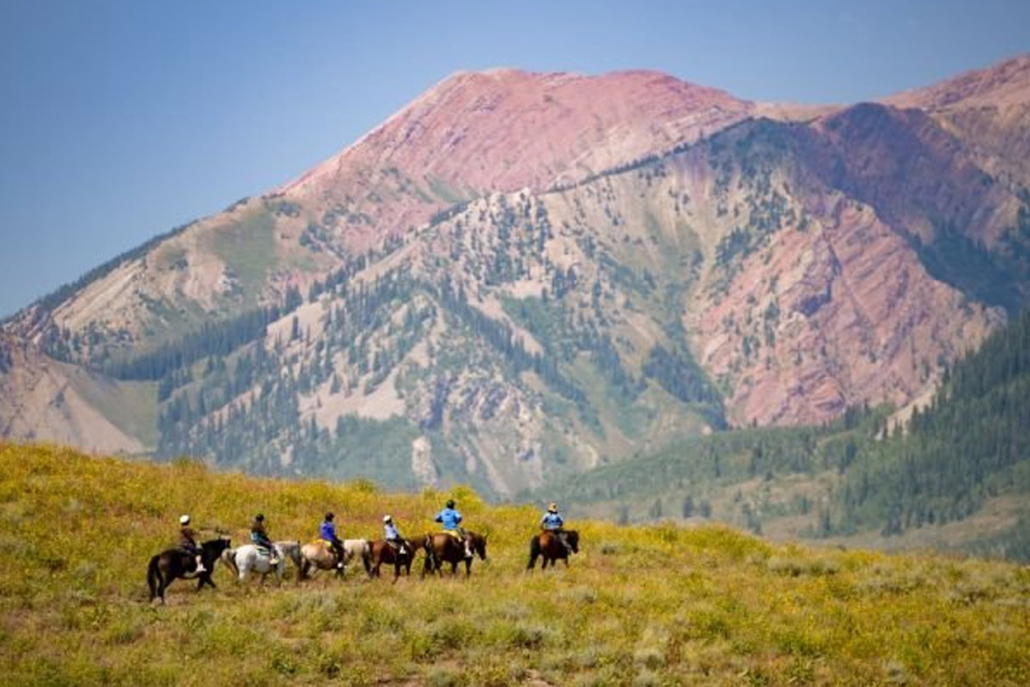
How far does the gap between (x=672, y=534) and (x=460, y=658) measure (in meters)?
25.8

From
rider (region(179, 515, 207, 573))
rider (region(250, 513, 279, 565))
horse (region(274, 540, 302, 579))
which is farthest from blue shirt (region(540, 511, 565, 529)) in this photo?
rider (region(179, 515, 207, 573))

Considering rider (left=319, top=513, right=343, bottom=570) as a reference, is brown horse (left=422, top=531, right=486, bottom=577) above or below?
below

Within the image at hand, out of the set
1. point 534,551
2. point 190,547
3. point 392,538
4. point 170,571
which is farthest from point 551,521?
point 170,571

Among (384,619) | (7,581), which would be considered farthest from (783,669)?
(7,581)

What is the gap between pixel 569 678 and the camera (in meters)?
34.9

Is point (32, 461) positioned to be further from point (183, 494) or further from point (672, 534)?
point (672, 534)

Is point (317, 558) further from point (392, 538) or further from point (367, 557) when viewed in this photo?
point (392, 538)

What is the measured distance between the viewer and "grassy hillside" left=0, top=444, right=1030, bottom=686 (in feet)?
113

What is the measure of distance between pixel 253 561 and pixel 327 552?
2.84 metres

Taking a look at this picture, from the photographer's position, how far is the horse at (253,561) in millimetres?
42812

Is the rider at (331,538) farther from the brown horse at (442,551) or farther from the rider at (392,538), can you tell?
the brown horse at (442,551)

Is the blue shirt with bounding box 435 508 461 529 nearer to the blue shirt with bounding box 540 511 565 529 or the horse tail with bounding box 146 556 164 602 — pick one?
the blue shirt with bounding box 540 511 565 529

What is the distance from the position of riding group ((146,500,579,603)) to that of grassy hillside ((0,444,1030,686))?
95cm

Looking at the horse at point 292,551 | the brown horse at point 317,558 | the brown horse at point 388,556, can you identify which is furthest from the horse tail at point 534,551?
the horse at point 292,551
